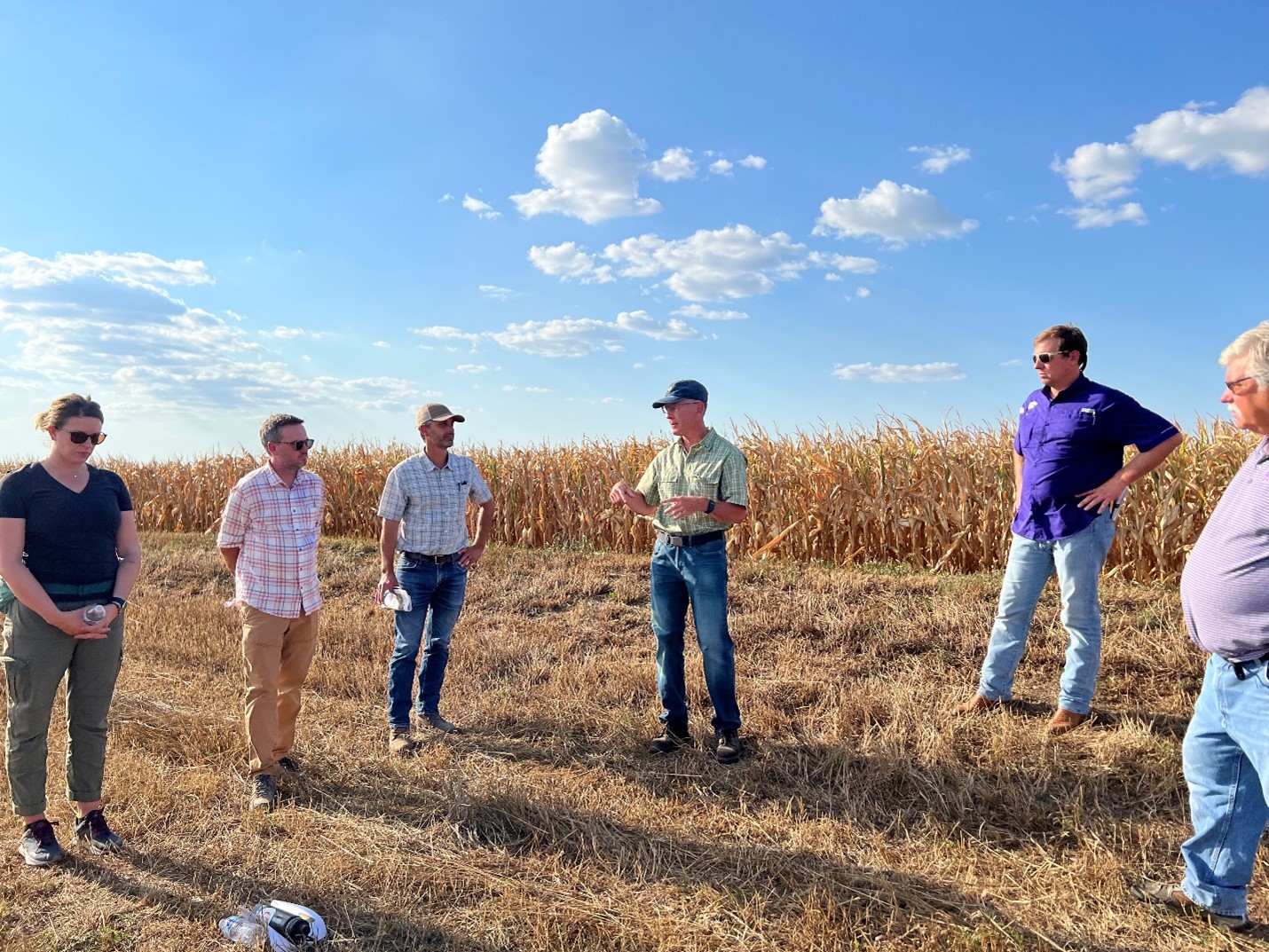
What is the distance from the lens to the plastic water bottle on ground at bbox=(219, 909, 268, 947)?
3842mm

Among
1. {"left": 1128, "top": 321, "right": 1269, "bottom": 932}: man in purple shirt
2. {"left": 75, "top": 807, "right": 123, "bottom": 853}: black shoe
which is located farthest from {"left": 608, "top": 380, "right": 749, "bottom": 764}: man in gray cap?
{"left": 75, "top": 807, "right": 123, "bottom": 853}: black shoe

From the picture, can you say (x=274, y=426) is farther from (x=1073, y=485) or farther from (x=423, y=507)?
(x=1073, y=485)

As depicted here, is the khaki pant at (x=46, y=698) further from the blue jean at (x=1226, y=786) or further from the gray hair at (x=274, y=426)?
the blue jean at (x=1226, y=786)

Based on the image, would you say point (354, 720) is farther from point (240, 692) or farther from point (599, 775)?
point (599, 775)

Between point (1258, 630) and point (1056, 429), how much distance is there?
8.23 ft

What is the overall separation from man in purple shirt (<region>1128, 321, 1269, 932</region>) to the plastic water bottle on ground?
416 cm

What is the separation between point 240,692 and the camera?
7.78m

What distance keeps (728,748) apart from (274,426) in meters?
3.60

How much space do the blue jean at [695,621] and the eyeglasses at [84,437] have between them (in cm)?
329

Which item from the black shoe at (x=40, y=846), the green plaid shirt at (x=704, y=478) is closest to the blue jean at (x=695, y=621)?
the green plaid shirt at (x=704, y=478)

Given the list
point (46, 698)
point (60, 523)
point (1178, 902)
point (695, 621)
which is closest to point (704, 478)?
point (695, 621)

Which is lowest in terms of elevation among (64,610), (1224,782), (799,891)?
(799,891)

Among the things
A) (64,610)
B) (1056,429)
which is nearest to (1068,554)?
(1056,429)

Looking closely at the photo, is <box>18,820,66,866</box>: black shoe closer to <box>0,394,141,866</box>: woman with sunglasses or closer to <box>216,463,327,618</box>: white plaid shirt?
<box>0,394,141,866</box>: woman with sunglasses
